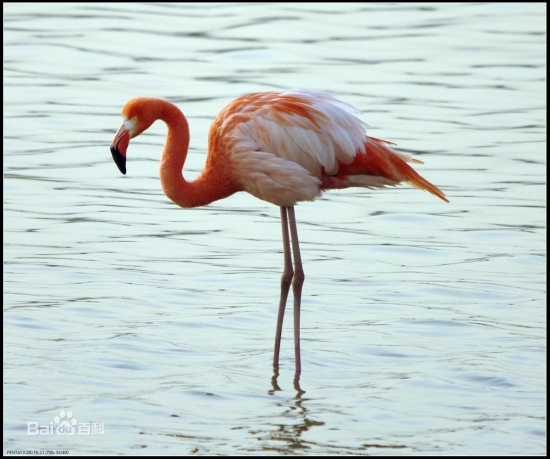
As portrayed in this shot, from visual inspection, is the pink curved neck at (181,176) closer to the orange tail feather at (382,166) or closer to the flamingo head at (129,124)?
the flamingo head at (129,124)

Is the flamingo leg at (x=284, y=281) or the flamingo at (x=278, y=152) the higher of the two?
the flamingo at (x=278, y=152)

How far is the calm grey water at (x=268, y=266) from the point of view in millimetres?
5539

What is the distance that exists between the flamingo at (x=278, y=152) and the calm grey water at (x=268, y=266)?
655 mm

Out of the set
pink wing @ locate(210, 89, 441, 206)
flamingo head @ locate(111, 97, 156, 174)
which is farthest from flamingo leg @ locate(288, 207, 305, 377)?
flamingo head @ locate(111, 97, 156, 174)

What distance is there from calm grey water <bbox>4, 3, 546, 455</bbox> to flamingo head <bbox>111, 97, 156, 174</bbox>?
114cm

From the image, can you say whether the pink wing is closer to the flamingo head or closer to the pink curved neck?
the pink curved neck

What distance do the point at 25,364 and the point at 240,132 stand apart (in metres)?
1.74

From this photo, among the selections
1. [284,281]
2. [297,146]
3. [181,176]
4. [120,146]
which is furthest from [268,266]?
[120,146]

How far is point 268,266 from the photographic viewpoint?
8.12m

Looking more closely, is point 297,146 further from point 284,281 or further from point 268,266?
point 268,266

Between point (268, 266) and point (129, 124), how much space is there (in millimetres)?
2264

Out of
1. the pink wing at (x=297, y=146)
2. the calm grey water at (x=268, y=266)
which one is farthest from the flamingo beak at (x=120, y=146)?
the calm grey water at (x=268, y=266)

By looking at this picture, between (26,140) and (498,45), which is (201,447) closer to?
(26,140)

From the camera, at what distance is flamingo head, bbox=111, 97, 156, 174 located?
612 cm
